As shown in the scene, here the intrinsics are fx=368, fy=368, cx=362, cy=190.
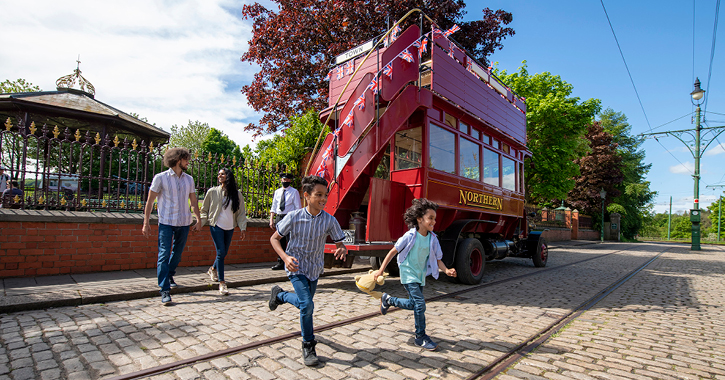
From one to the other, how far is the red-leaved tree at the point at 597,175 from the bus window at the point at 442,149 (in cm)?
3167

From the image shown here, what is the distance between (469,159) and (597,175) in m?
32.8

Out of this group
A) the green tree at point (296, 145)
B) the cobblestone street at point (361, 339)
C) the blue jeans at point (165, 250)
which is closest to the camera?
the cobblestone street at point (361, 339)

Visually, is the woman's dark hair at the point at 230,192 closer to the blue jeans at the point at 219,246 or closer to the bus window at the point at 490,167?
the blue jeans at the point at 219,246

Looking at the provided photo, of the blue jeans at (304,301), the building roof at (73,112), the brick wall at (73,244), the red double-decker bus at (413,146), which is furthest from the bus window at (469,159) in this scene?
the building roof at (73,112)

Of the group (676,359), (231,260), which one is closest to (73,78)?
(231,260)

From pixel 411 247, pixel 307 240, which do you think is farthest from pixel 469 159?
pixel 307 240

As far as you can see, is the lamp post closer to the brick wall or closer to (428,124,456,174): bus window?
(428,124,456,174): bus window

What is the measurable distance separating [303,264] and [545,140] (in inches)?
784

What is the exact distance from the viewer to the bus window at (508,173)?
28.6 feet

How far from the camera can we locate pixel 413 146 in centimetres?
636

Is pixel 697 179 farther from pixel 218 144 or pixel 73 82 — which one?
pixel 218 144

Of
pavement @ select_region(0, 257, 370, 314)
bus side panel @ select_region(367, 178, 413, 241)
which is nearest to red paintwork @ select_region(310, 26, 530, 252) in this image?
bus side panel @ select_region(367, 178, 413, 241)

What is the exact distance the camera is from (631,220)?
127ft

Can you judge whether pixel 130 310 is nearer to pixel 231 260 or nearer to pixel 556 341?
pixel 231 260
